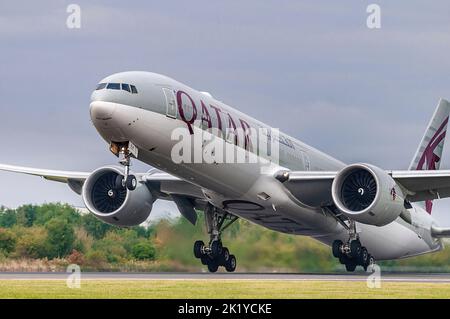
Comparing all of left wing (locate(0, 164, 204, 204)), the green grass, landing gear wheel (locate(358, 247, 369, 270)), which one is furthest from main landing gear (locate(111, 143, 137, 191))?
landing gear wheel (locate(358, 247, 369, 270))

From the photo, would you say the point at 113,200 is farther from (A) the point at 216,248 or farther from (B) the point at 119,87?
(B) the point at 119,87

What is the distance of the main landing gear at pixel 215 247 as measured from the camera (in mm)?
40062

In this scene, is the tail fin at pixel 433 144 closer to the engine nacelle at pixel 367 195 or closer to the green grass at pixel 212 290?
the engine nacelle at pixel 367 195

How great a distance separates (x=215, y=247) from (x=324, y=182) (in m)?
4.80

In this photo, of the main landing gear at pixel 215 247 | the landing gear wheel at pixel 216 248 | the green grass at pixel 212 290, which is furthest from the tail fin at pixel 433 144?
the green grass at pixel 212 290

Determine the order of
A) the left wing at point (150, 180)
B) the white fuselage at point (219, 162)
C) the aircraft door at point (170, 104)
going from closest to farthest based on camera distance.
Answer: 1. the white fuselage at point (219, 162)
2. the aircraft door at point (170, 104)
3. the left wing at point (150, 180)

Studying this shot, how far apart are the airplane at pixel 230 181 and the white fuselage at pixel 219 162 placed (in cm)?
4

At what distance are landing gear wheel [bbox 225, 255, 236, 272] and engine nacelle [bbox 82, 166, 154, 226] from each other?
3.61 m

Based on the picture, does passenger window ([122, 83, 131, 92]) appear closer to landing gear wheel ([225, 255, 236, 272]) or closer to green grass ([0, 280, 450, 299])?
green grass ([0, 280, 450, 299])

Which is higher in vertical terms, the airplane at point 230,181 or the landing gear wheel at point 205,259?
the airplane at point 230,181

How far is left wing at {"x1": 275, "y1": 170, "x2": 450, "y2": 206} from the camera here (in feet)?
125
